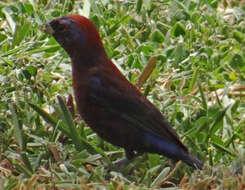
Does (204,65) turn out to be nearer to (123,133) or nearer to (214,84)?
(214,84)

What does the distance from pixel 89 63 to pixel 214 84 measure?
1.38 meters

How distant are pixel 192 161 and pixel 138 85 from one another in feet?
3.41

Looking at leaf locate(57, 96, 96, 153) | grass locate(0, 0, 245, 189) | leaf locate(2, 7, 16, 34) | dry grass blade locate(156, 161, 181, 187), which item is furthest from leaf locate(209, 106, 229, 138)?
leaf locate(2, 7, 16, 34)

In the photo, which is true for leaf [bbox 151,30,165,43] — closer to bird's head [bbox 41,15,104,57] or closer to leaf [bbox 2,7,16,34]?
leaf [bbox 2,7,16,34]

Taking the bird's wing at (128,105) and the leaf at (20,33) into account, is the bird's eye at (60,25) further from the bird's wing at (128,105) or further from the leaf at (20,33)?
the leaf at (20,33)

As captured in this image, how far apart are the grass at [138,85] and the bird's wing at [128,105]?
0.24 meters

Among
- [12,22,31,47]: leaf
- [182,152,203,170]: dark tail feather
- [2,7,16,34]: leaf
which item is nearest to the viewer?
[182,152,203,170]: dark tail feather

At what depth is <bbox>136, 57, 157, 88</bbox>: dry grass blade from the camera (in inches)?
234

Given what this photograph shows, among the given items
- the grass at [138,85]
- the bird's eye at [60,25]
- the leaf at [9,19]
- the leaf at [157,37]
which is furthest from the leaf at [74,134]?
the leaf at [157,37]

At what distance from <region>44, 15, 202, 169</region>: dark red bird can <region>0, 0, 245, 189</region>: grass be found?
149mm

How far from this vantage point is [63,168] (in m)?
5.07

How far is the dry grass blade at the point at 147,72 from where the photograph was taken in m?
5.95

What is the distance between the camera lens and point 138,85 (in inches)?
238

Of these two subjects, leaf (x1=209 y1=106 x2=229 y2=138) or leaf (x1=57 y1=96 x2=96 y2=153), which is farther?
leaf (x1=209 y1=106 x2=229 y2=138)
